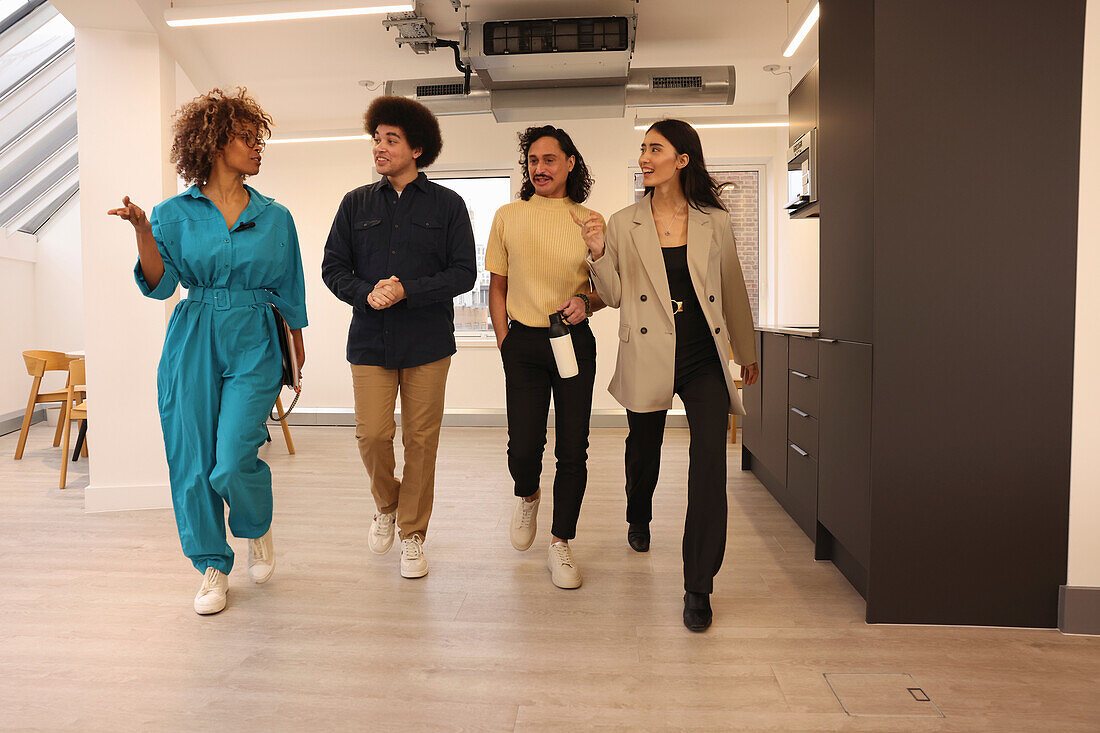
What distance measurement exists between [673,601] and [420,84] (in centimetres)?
437

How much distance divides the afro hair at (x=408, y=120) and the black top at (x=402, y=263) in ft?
0.46

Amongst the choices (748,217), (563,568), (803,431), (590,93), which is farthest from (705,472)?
(748,217)

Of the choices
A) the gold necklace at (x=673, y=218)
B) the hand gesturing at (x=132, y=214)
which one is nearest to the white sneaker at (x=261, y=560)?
the hand gesturing at (x=132, y=214)

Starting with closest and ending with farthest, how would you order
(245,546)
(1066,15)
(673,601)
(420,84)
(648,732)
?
(648,732) → (1066,15) → (673,601) → (245,546) → (420,84)

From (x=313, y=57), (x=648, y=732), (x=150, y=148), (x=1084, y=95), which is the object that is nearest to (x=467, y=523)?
(x=648, y=732)

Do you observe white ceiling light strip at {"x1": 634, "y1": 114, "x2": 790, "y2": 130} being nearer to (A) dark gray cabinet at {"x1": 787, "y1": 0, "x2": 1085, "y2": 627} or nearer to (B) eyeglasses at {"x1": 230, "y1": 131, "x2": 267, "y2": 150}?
(A) dark gray cabinet at {"x1": 787, "y1": 0, "x2": 1085, "y2": 627}

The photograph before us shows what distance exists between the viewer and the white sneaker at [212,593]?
7.78 ft

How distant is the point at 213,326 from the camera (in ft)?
7.83

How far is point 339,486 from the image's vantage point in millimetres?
4328

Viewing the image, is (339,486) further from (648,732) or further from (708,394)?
(648,732)

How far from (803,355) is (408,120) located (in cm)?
190

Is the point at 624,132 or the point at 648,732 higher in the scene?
the point at 624,132

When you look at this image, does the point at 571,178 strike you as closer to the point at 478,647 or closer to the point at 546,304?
the point at 546,304

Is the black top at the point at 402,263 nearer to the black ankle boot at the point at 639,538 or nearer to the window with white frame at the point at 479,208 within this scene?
the black ankle boot at the point at 639,538
